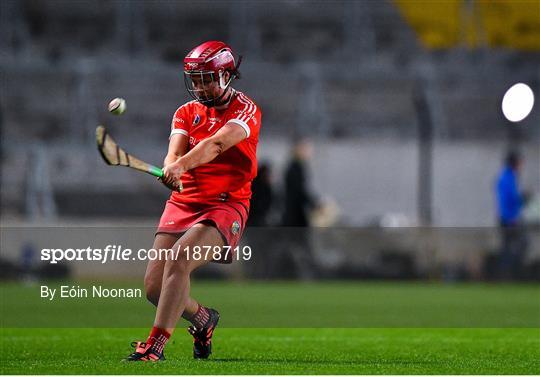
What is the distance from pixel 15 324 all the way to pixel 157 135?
1010 cm

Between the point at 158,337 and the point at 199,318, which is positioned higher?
the point at 199,318

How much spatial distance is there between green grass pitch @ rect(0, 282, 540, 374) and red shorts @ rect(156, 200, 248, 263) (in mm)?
835

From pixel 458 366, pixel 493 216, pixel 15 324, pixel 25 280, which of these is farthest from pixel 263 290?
pixel 458 366

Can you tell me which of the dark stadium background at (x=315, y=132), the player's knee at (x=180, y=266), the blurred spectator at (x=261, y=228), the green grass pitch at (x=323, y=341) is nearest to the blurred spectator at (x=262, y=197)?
the blurred spectator at (x=261, y=228)

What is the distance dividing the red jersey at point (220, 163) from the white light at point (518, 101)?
39.9 ft

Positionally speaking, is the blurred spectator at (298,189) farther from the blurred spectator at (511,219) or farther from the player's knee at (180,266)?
the player's knee at (180,266)

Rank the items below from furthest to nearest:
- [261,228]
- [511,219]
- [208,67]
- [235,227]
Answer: [261,228]
[511,219]
[235,227]
[208,67]

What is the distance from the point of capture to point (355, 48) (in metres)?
21.2

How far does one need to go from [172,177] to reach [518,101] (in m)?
13.3

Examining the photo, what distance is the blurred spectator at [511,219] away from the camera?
17844mm

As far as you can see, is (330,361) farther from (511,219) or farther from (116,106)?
(511,219)

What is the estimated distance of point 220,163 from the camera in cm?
770

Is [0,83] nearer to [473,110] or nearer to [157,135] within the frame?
[157,135]

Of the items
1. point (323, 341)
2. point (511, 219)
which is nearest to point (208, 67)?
point (323, 341)
